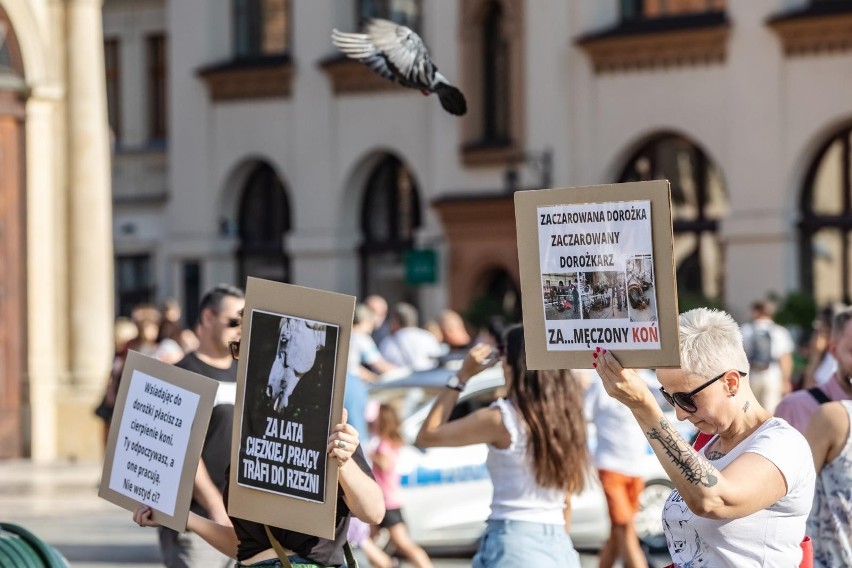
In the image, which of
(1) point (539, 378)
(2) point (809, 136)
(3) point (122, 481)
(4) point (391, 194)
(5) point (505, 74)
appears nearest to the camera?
(3) point (122, 481)

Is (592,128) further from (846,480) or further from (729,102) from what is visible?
(846,480)

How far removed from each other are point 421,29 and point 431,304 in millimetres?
5177

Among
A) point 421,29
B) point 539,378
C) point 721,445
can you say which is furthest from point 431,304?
point 721,445

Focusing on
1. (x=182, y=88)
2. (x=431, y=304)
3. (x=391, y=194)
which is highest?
(x=182, y=88)

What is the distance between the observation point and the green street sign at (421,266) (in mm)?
32594

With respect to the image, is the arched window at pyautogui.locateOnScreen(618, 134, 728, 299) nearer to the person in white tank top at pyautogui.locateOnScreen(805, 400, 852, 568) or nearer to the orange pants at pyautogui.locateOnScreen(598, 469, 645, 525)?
the orange pants at pyautogui.locateOnScreen(598, 469, 645, 525)

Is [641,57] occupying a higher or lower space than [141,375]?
higher

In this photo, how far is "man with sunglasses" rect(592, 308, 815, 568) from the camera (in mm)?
4371

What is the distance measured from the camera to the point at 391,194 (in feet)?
114

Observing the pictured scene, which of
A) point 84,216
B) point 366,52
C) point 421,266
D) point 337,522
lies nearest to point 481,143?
point 421,266

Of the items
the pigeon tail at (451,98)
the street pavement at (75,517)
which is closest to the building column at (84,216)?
the street pavement at (75,517)

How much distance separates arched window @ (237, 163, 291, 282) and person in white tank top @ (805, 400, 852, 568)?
30.2m

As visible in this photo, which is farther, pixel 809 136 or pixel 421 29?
pixel 421 29

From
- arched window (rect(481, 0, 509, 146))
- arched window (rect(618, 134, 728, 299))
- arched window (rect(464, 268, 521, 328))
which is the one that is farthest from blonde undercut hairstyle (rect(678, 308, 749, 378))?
arched window (rect(481, 0, 509, 146))
